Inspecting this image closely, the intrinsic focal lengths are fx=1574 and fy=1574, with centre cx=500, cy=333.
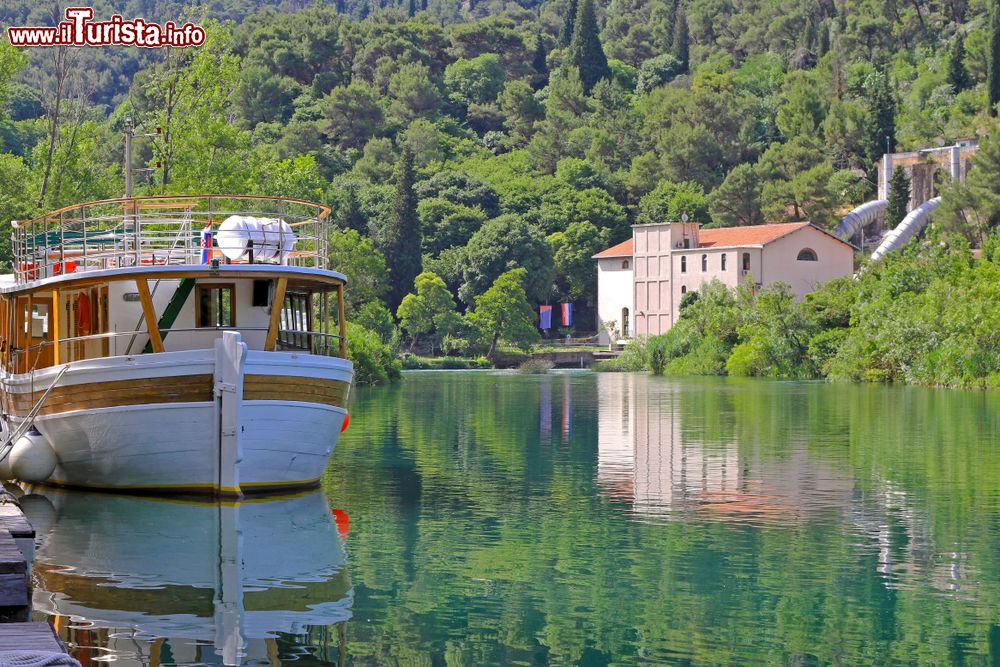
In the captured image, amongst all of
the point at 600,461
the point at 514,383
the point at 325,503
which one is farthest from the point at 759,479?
the point at 514,383

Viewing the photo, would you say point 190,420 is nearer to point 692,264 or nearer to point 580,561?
point 580,561

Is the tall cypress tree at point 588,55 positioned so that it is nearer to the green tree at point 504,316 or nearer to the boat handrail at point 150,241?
the green tree at point 504,316

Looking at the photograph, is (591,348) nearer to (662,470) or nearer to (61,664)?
(662,470)

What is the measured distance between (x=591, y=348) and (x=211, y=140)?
50.5 meters

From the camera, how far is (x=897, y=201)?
112375mm

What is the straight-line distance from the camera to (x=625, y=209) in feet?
418

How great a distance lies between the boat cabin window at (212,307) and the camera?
→ 79.4 feet

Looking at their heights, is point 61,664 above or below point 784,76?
below

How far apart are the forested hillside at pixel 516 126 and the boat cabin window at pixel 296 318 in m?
26.2

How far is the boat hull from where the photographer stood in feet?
73.1

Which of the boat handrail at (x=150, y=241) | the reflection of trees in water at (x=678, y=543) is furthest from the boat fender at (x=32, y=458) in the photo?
the reflection of trees in water at (x=678, y=543)

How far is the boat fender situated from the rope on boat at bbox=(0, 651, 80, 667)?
15.8 metres

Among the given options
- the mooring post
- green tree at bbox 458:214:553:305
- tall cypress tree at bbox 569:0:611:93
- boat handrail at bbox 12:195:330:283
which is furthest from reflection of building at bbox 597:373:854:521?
tall cypress tree at bbox 569:0:611:93

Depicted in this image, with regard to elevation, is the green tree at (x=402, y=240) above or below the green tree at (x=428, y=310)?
above
